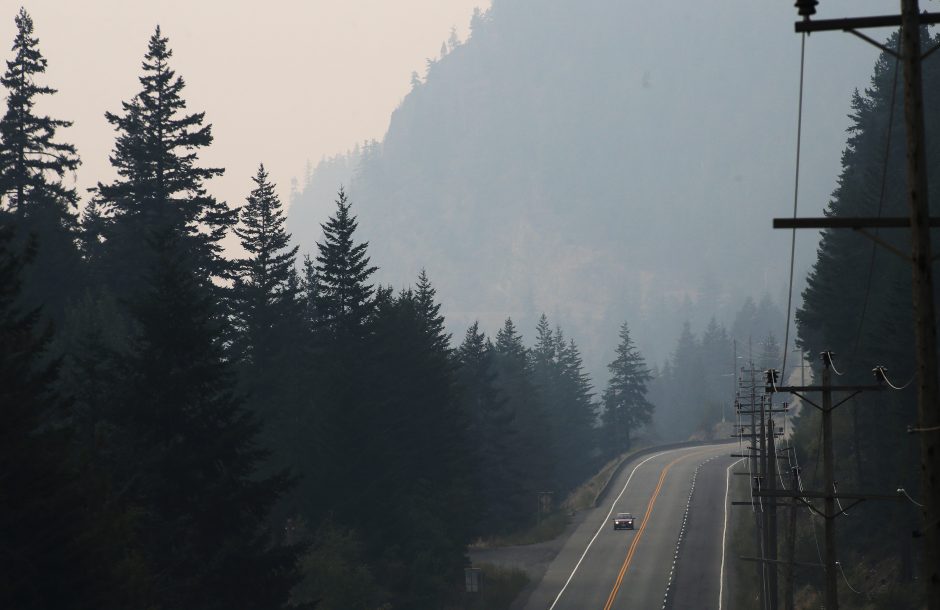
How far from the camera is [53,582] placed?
92.2 ft

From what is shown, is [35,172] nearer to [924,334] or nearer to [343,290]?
[343,290]

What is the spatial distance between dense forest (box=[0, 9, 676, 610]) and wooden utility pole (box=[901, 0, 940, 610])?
19687 mm

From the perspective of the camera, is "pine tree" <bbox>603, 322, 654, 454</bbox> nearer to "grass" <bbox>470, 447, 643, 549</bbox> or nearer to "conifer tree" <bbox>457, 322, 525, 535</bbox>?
"grass" <bbox>470, 447, 643, 549</bbox>

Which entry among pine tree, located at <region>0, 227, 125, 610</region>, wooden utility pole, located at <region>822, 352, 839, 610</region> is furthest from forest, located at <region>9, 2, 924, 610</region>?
wooden utility pole, located at <region>822, 352, 839, 610</region>

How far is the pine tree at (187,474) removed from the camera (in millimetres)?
37281

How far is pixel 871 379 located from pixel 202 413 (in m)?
42.3

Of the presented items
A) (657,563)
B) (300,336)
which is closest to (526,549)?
(657,563)

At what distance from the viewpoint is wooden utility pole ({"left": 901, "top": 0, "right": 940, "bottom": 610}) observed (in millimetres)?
13266

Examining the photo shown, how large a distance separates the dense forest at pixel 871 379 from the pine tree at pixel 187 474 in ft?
77.7

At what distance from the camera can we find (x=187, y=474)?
38.3 meters

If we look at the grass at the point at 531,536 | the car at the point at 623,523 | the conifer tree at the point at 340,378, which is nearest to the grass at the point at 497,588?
the conifer tree at the point at 340,378

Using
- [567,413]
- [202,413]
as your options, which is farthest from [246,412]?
[567,413]

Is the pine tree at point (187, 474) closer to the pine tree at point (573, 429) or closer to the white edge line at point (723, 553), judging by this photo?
the white edge line at point (723, 553)

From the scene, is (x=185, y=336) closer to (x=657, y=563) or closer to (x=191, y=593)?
(x=191, y=593)
